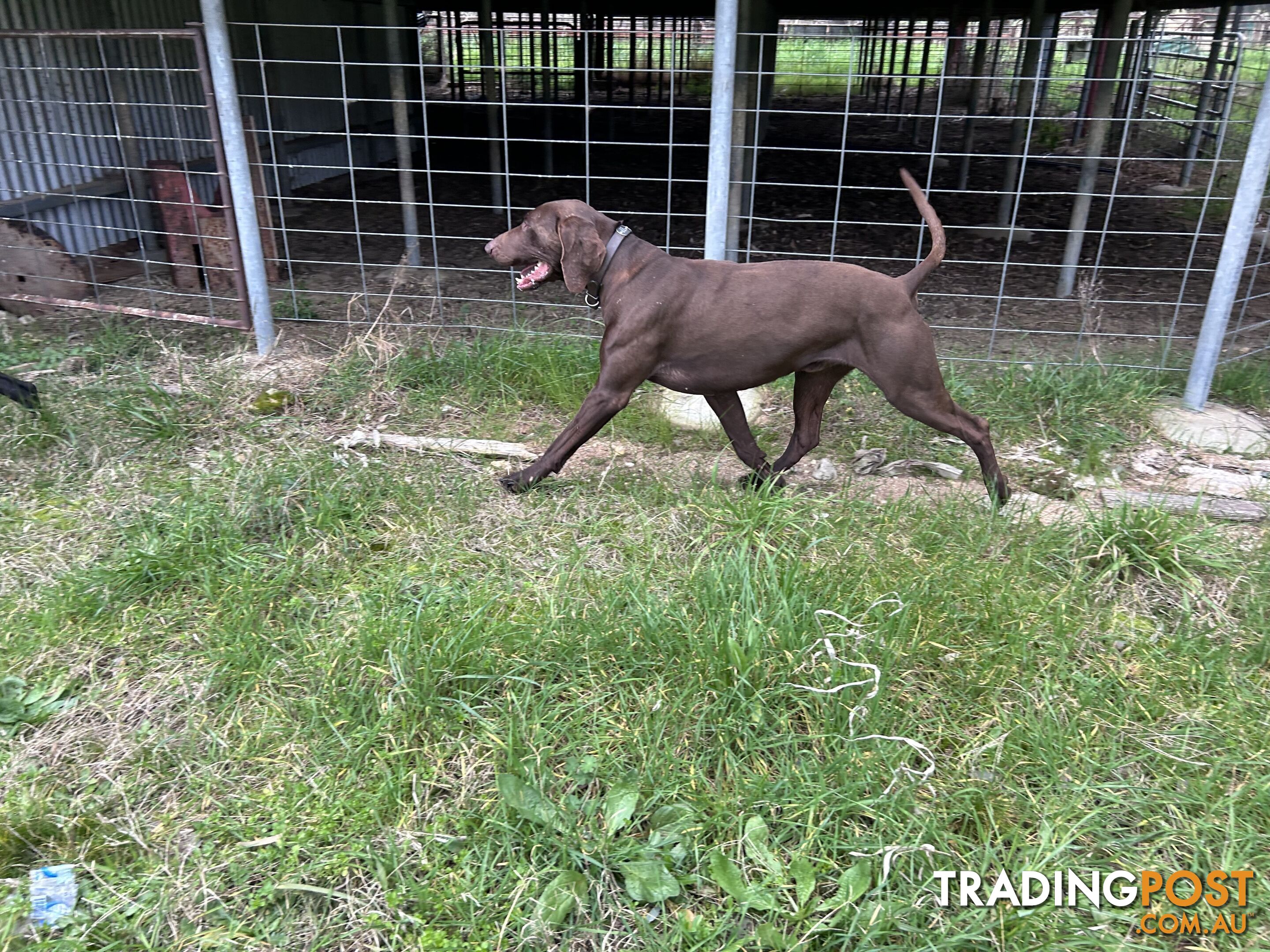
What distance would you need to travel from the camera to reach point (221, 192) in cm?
524

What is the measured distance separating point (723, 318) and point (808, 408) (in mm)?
645

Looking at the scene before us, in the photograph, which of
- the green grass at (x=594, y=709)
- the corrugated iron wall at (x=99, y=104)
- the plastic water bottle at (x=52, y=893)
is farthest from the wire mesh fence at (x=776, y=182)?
the plastic water bottle at (x=52, y=893)

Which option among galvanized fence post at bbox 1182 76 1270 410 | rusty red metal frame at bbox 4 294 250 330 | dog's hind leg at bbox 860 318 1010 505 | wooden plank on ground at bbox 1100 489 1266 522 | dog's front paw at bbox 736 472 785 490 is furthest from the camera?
rusty red metal frame at bbox 4 294 250 330

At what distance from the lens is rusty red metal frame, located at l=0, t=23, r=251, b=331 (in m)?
4.83

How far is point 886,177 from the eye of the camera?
430 inches

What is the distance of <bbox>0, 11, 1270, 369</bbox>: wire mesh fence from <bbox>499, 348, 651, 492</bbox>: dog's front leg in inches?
46.9

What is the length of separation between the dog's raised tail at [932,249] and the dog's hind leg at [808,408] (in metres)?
0.41

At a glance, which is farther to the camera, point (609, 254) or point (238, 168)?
point (238, 168)

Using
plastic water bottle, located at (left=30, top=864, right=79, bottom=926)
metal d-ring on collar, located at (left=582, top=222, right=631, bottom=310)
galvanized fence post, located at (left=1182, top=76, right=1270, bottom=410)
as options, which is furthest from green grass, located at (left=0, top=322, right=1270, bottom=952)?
galvanized fence post, located at (left=1182, top=76, right=1270, bottom=410)

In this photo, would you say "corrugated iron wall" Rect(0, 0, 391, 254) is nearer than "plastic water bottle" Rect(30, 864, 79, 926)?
No

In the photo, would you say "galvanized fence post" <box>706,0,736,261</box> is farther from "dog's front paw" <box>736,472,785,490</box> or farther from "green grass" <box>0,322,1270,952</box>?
"green grass" <box>0,322,1270,952</box>

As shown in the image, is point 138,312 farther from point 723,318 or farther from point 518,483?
point 723,318

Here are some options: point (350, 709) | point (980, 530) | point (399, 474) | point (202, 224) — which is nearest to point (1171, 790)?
point (980, 530)

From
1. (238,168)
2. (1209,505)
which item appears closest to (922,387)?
(1209,505)
